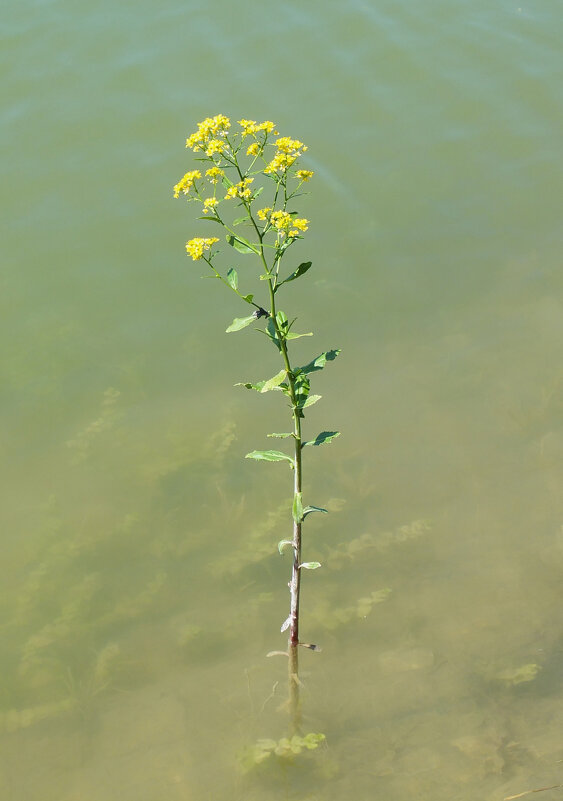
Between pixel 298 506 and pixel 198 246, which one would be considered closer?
pixel 198 246

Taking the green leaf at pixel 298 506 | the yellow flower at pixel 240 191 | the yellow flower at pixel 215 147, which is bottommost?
the green leaf at pixel 298 506

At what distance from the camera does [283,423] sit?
5.23m

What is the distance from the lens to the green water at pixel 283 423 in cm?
400

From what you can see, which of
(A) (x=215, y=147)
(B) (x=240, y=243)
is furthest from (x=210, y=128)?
(B) (x=240, y=243)

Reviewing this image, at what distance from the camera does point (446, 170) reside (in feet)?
22.8

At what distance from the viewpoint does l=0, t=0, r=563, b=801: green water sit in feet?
13.1

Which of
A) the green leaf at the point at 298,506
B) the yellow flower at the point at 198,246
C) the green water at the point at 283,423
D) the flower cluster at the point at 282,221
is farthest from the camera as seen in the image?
the green water at the point at 283,423

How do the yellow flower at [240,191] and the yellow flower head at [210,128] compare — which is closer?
the yellow flower at [240,191]

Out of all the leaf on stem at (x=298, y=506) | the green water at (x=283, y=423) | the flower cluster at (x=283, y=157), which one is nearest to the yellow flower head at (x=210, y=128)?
the flower cluster at (x=283, y=157)

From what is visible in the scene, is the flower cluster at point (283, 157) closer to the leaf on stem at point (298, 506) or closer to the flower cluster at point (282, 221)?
the flower cluster at point (282, 221)

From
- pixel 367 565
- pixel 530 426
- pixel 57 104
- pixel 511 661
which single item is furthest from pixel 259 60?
pixel 511 661

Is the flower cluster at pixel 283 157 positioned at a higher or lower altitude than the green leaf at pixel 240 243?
higher

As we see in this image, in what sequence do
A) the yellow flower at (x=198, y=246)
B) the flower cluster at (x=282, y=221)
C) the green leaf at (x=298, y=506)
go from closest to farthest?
the flower cluster at (x=282, y=221)
the yellow flower at (x=198, y=246)
the green leaf at (x=298, y=506)

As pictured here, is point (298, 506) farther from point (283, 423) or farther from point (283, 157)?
point (283, 423)
